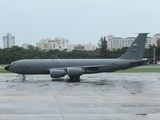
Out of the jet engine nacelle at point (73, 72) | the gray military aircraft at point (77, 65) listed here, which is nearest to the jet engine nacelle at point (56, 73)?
the gray military aircraft at point (77, 65)

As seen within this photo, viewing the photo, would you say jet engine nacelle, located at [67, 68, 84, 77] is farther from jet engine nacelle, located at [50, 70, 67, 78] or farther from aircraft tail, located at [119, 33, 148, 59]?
aircraft tail, located at [119, 33, 148, 59]

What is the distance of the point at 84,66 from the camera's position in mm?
35844

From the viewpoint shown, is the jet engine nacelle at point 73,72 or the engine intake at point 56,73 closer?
the engine intake at point 56,73

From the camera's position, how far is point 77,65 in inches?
1421

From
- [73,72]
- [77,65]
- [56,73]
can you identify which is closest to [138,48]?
[77,65]

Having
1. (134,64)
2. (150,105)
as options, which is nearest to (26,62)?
(134,64)

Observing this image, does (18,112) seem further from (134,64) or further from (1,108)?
(134,64)

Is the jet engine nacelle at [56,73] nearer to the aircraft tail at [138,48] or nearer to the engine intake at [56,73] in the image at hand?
the engine intake at [56,73]

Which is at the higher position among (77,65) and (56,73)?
(77,65)

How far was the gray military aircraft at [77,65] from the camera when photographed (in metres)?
34.4

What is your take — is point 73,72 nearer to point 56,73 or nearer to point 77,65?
point 56,73

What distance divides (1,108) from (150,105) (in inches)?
312

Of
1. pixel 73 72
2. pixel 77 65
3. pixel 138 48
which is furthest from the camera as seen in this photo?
pixel 138 48

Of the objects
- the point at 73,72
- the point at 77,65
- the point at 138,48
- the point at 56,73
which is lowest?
the point at 56,73
